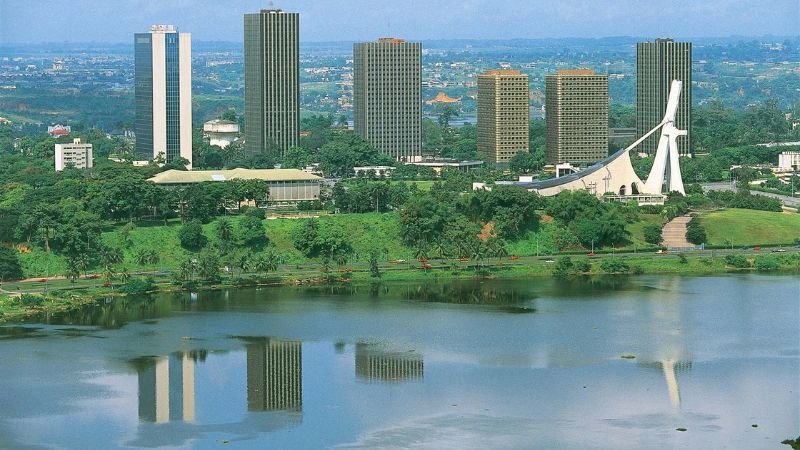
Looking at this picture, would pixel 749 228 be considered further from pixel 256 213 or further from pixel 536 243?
pixel 256 213

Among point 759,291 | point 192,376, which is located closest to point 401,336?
point 192,376

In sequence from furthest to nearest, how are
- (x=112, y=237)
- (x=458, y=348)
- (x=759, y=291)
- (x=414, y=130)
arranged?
(x=414, y=130) < (x=112, y=237) < (x=759, y=291) < (x=458, y=348)

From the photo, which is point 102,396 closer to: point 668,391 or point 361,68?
point 668,391

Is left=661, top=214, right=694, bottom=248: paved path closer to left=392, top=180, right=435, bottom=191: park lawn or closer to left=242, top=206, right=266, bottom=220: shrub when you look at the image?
left=392, top=180, right=435, bottom=191: park lawn

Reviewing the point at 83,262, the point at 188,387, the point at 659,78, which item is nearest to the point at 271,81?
the point at 659,78

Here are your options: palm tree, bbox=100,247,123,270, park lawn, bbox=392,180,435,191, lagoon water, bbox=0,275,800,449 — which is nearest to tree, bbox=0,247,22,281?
palm tree, bbox=100,247,123,270

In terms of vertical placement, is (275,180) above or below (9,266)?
above
